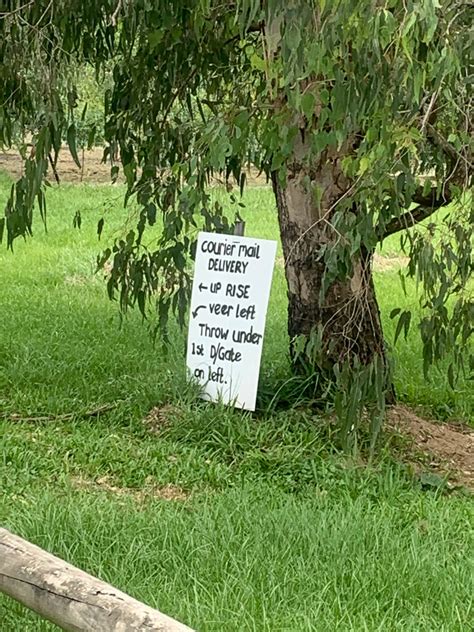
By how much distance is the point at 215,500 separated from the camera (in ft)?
13.5

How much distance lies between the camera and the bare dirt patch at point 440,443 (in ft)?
15.9

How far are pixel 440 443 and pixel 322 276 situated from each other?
1.02 metres

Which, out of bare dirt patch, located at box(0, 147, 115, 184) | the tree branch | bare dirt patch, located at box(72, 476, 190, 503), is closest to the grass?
bare dirt patch, located at box(72, 476, 190, 503)

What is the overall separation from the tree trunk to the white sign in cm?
33

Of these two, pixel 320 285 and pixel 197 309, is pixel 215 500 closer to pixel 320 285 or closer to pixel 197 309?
pixel 197 309

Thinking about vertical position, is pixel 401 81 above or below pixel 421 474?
above

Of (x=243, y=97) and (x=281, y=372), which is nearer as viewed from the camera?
(x=243, y=97)

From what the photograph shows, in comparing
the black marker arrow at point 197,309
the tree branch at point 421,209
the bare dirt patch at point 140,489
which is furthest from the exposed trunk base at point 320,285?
the bare dirt patch at point 140,489

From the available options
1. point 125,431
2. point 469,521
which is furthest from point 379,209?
point 125,431

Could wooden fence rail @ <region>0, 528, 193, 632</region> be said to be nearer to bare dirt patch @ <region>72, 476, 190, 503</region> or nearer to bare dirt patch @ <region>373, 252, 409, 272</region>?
bare dirt patch @ <region>72, 476, 190, 503</region>

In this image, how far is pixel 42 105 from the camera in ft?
12.0

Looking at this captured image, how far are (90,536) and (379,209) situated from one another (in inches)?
57.7

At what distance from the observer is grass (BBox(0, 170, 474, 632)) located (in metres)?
3.14

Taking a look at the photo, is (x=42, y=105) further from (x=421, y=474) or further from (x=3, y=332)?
(x=3, y=332)
